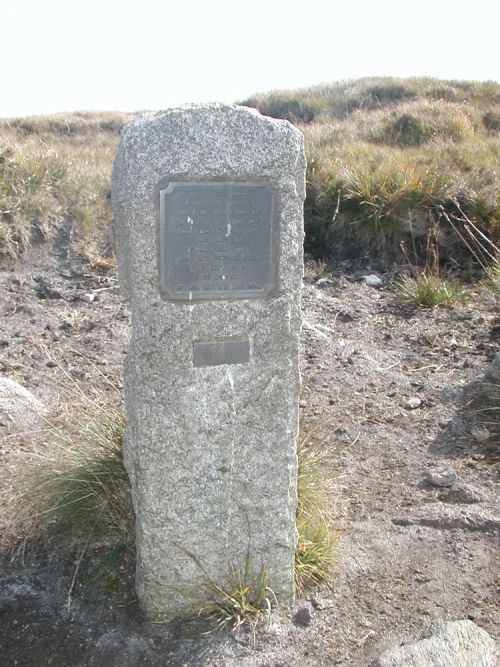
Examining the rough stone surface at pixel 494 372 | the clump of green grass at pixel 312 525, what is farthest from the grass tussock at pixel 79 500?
the rough stone surface at pixel 494 372

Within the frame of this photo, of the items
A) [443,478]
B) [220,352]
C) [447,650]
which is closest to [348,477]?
[443,478]

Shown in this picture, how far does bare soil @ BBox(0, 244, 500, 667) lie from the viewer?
2.80 meters

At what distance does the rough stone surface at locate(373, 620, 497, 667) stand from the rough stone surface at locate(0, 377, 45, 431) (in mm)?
2467

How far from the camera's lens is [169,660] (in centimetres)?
267

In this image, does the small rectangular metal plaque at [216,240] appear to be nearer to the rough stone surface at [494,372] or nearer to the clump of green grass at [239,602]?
Answer: the clump of green grass at [239,602]

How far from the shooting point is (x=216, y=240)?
246 cm

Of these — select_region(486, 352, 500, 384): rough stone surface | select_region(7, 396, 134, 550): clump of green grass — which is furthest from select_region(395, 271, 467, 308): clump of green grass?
select_region(7, 396, 134, 550): clump of green grass

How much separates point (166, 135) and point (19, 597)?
2037 millimetres

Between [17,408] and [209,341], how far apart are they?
2.25m

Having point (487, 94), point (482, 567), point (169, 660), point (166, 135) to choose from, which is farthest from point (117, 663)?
point (487, 94)

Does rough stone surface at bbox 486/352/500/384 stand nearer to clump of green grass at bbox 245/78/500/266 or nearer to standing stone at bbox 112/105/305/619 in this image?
standing stone at bbox 112/105/305/619

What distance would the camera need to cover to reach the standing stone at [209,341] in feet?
7.69

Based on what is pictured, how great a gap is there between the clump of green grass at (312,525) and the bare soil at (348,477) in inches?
3.0

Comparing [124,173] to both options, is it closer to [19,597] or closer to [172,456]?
[172,456]
